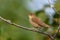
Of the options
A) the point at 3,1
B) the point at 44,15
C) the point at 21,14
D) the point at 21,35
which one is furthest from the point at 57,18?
the point at 3,1

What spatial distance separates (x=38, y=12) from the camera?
4.36 metres

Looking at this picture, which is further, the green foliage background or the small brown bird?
the small brown bird

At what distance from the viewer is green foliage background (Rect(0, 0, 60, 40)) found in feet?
12.5

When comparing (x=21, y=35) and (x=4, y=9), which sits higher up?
(x=4, y=9)

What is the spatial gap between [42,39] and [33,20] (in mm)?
462

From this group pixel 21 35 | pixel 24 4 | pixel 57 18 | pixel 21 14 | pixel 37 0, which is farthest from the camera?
pixel 24 4

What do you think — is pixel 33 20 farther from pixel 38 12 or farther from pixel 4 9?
pixel 4 9

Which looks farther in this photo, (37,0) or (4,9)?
(4,9)

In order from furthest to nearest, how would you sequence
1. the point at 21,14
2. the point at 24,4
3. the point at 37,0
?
the point at 24,4 → the point at 21,14 → the point at 37,0

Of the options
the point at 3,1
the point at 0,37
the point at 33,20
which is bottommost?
the point at 0,37

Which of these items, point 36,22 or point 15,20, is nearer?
point 36,22

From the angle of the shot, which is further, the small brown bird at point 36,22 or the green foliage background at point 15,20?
the small brown bird at point 36,22

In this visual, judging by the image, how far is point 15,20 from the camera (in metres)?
4.65

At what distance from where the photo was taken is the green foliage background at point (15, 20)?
3.82 metres
